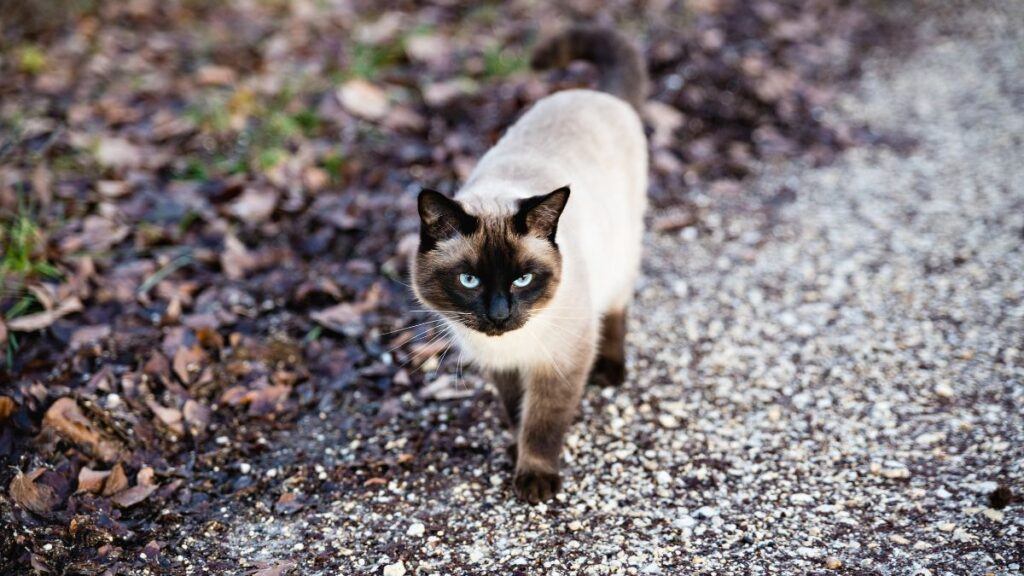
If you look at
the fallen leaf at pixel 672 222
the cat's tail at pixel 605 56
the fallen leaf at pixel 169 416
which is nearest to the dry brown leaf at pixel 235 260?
the fallen leaf at pixel 169 416

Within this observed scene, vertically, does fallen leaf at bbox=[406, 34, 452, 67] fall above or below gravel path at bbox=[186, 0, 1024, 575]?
above

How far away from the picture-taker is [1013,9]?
23.6 ft

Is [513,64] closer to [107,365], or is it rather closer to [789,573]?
[107,365]

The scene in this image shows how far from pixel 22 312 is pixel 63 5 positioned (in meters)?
4.30

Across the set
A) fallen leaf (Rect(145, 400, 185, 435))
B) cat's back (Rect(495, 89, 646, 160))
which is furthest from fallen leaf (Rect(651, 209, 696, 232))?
fallen leaf (Rect(145, 400, 185, 435))

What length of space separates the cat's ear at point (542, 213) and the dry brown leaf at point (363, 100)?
267cm

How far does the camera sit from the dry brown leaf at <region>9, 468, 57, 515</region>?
106 inches

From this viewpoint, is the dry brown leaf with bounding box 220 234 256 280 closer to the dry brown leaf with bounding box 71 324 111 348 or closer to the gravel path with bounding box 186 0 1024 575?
the dry brown leaf with bounding box 71 324 111 348

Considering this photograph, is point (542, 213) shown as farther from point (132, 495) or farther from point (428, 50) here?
point (428, 50)

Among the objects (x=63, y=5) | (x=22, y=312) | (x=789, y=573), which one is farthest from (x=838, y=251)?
(x=63, y=5)

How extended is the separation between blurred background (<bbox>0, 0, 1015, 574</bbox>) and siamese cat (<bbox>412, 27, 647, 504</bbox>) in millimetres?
563

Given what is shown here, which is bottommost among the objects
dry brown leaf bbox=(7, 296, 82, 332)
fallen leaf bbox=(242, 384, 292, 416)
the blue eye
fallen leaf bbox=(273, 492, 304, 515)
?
fallen leaf bbox=(242, 384, 292, 416)

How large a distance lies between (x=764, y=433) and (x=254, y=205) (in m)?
2.88

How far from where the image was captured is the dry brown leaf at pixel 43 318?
339 cm
